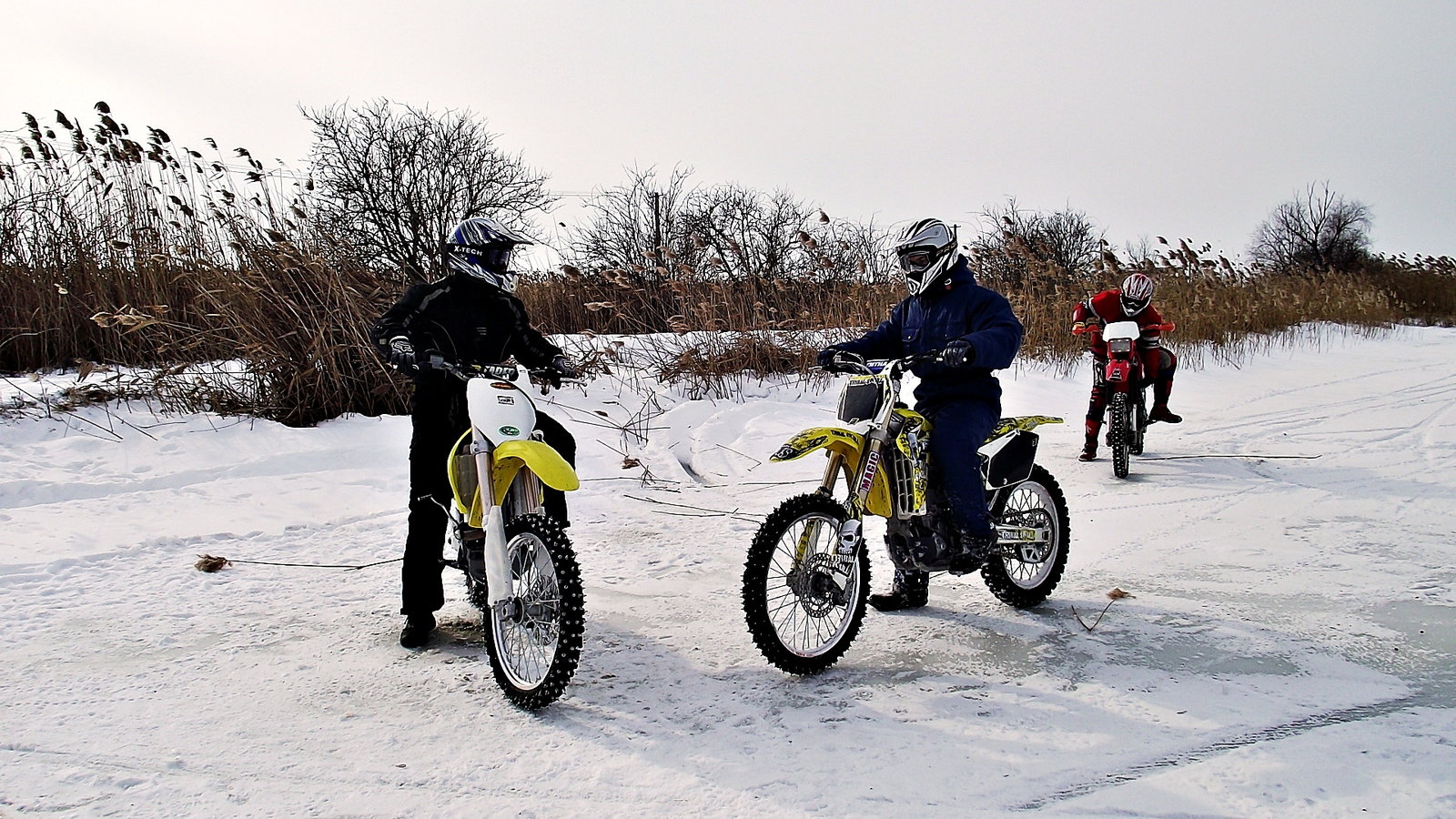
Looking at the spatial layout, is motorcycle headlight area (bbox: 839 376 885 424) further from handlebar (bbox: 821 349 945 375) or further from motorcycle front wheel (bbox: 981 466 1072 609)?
motorcycle front wheel (bbox: 981 466 1072 609)

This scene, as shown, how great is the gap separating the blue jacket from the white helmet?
15.8ft

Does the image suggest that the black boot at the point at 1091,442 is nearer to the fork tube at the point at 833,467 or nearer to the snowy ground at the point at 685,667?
the snowy ground at the point at 685,667

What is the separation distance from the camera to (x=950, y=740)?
3285 mm

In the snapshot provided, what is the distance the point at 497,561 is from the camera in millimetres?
3709

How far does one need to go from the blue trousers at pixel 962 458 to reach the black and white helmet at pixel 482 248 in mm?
2170

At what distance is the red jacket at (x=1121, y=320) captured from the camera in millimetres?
8938

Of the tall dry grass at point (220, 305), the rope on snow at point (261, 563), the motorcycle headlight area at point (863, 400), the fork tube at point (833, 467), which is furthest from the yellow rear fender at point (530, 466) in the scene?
the tall dry grass at point (220, 305)

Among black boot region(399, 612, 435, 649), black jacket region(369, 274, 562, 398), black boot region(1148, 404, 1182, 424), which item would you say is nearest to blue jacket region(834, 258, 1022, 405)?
black jacket region(369, 274, 562, 398)

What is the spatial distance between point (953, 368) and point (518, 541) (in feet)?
6.66

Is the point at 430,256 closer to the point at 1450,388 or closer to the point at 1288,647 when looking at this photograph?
the point at 1288,647

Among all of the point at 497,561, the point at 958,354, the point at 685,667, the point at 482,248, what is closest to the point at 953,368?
the point at 958,354

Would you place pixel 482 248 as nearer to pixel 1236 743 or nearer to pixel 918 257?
pixel 918 257

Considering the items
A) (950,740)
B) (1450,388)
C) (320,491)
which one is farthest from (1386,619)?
(1450,388)

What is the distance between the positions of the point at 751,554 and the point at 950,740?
103cm
